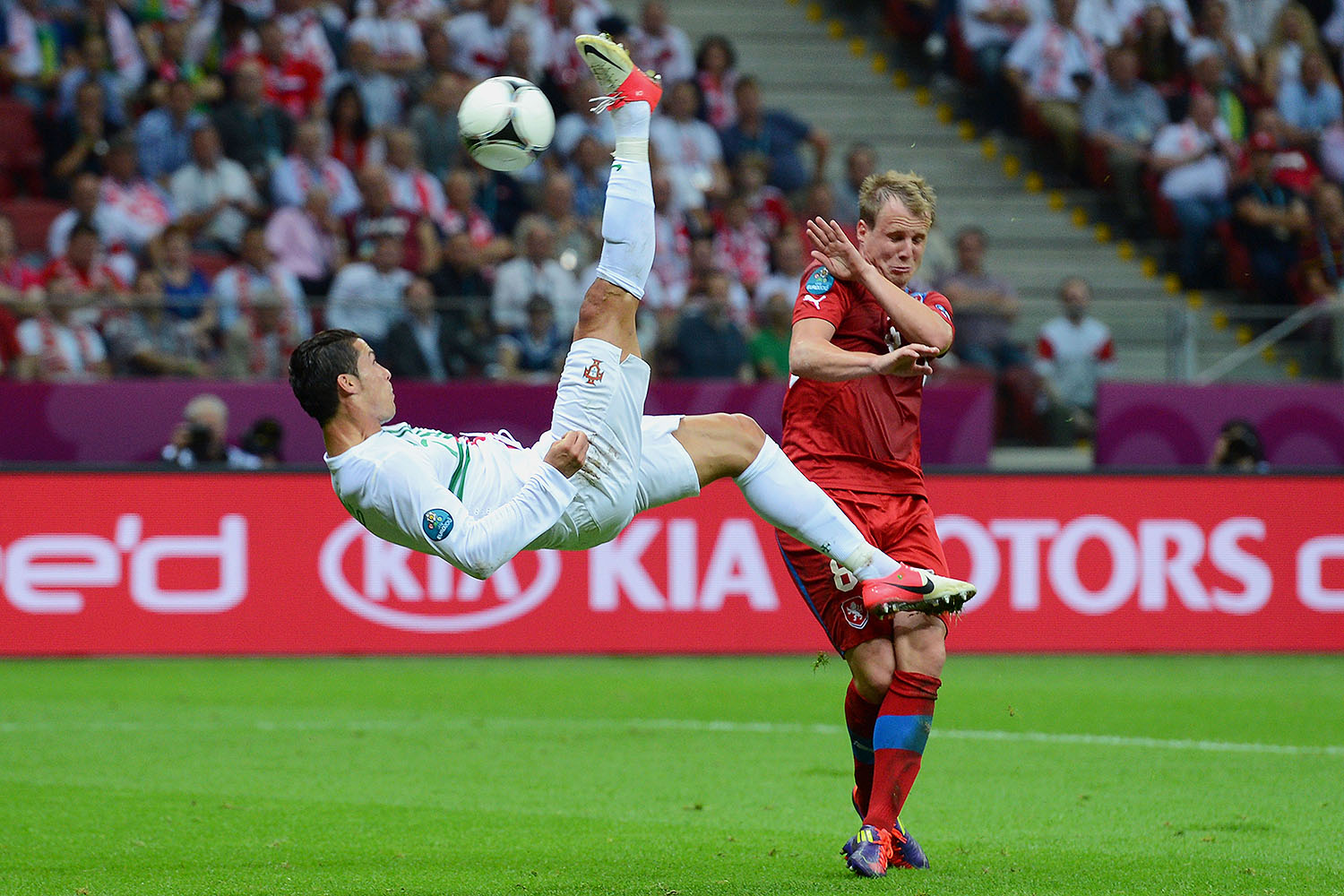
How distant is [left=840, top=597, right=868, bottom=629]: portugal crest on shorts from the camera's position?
19.8 feet

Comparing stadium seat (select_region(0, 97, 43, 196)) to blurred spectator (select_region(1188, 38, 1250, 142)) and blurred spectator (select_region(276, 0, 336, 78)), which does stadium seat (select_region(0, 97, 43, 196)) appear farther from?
blurred spectator (select_region(1188, 38, 1250, 142))

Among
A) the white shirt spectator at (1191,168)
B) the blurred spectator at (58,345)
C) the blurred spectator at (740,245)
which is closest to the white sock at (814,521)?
the blurred spectator at (58,345)

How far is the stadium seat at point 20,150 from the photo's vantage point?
15.8 m

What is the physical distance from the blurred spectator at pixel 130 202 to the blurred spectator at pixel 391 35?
2.60 metres

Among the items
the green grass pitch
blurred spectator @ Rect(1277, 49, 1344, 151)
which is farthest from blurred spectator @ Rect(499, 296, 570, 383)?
blurred spectator @ Rect(1277, 49, 1344, 151)

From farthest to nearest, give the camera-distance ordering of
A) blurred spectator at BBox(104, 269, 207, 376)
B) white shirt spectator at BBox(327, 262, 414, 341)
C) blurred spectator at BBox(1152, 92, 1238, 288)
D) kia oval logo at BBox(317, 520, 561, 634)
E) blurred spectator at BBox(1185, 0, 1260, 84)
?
blurred spectator at BBox(1185, 0, 1260, 84), blurred spectator at BBox(1152, 92, 1238, 288), white shirt spectator at BBox(327, 262, 414, 341), blurred spectator at BBox(104, 269, 207, 376), kia oval logo at BBox(317, 520, 561, 634)

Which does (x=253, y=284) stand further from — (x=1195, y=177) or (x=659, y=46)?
(x=1195, y=177)

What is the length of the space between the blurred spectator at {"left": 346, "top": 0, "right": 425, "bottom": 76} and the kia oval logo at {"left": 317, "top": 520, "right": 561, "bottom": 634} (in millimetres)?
6078

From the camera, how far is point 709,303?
13719 millimetres

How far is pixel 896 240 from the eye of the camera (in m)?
6.04

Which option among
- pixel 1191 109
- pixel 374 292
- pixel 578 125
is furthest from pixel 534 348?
pixel 1191 109

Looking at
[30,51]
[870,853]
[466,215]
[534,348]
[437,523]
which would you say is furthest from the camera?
[30,51]

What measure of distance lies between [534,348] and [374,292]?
158cm

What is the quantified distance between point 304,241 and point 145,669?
4.51 meters
